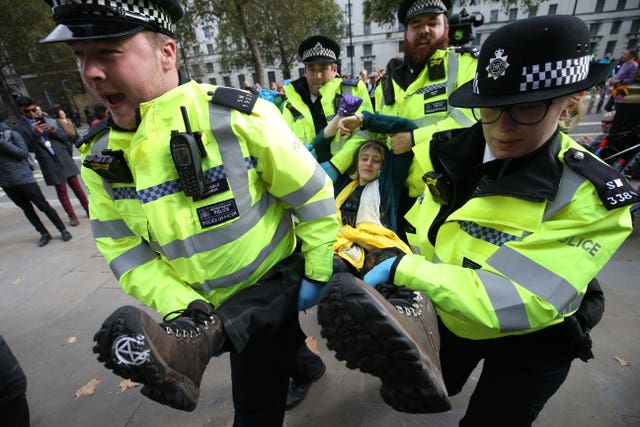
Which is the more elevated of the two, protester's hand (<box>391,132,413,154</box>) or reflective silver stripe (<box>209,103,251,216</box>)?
reflective silver stripe (<box>209,103,251,216</box>)

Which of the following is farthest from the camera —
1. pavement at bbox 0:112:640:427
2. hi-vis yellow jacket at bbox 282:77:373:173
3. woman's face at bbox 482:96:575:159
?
hi-vis yellow jacket at bbox 282:77:373:173

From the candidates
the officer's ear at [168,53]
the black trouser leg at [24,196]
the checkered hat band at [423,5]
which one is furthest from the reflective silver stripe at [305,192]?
the black trouser leg at [24,196]

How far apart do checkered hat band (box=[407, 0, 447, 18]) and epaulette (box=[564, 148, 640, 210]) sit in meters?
1.66

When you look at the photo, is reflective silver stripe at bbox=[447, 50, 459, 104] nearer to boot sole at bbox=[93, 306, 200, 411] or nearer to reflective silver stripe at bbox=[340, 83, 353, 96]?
reflective silver stripe at bbox=[340, 83, 353, 96]

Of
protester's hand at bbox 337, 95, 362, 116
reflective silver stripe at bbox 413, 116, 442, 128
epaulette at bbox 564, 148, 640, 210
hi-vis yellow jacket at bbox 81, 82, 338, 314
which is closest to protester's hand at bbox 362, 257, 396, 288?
hi-vis yellow jacket at bbox 81, 82, 338, 314

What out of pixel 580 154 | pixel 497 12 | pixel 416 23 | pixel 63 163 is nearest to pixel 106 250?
pixel 580 154

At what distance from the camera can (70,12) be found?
1014 millimetres

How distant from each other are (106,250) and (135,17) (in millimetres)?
932

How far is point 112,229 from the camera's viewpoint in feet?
4.42

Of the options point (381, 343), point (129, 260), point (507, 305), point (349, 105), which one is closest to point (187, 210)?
point (129, 260)

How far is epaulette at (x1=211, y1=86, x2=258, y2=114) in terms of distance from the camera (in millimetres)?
1171

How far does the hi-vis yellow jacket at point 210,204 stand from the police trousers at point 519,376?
82cm

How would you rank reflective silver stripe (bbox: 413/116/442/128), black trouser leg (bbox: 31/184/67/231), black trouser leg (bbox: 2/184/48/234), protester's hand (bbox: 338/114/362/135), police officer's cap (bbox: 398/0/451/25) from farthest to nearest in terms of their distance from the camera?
1. black trouser leg (bbox: 31/184/67/231)
2. black trouser leg (bbox: 2/184/48/234)
3. protester's hand (bbox: 338/114/362/135)
4. reflective silver stripe (bbox: 413/116/442/128)
5. police officer's cap (bbox: 398/0/451/25)

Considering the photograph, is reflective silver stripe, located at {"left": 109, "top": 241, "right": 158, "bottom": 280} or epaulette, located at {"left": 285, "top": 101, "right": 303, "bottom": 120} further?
epaulette, located at {"left": 285, "top": 101, "right": 303, "bottom": 120}
